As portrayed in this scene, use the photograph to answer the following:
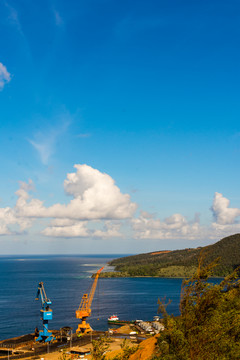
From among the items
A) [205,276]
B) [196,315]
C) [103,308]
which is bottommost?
[103,308]

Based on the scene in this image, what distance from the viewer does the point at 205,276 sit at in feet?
113

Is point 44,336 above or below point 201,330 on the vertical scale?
below

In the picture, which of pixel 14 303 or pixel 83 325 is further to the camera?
pixel 14 303

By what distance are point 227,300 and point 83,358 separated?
46123 millimetres

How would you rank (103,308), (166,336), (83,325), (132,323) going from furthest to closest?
(103,308) < (132,323) < (83,325) < (166,336)

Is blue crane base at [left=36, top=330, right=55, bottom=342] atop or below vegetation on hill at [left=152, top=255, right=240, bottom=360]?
below

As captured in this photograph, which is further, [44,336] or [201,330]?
[44,336]

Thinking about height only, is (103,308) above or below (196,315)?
below

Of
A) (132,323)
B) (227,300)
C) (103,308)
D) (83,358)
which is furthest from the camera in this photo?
(103,308)

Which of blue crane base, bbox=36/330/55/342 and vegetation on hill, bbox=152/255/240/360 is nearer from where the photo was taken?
vegetation on hill, bbox=152/255/240/360

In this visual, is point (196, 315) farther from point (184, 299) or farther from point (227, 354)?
point (227, 354)

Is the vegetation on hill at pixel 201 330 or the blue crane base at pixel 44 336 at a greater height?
the vegetation on hill at pixel 201 330

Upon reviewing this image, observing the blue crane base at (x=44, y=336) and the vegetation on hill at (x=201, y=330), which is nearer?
the vegetation on hill at (x=201, y=330)

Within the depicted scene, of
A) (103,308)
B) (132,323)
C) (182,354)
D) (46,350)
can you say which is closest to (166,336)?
(182,354)
